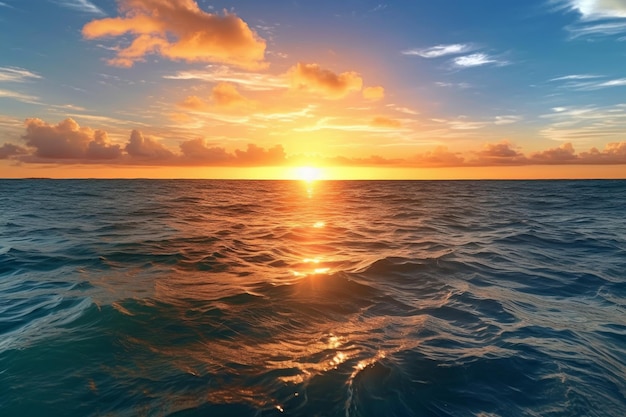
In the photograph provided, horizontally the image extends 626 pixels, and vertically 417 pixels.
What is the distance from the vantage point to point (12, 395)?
5430 millimetres

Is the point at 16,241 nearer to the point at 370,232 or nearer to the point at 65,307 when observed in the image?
the point at 65,307

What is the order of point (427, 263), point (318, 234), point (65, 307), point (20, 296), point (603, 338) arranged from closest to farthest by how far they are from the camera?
point (603, 338), point (65, 307), point (20, 296), point (427, 263), point (318, 234)

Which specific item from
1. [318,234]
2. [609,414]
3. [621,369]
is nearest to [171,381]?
[609,414]

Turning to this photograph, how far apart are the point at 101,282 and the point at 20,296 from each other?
2.04 metres

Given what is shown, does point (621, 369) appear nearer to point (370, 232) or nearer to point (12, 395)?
point (12, 395)

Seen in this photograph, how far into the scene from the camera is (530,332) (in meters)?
7.70

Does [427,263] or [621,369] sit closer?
[621,369]

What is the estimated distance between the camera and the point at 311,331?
7.73 meters

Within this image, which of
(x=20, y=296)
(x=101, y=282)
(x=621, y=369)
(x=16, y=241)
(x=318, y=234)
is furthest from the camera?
(x=318, y=234)

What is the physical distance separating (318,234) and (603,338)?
51.0 ft

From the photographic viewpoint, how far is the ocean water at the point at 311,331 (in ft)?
17.5

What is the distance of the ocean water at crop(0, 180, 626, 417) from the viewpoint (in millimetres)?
5344

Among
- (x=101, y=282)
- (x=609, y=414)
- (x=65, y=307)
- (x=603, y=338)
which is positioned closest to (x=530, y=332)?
(x=603, y=338)

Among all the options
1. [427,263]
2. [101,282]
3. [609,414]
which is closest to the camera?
[609,414]
